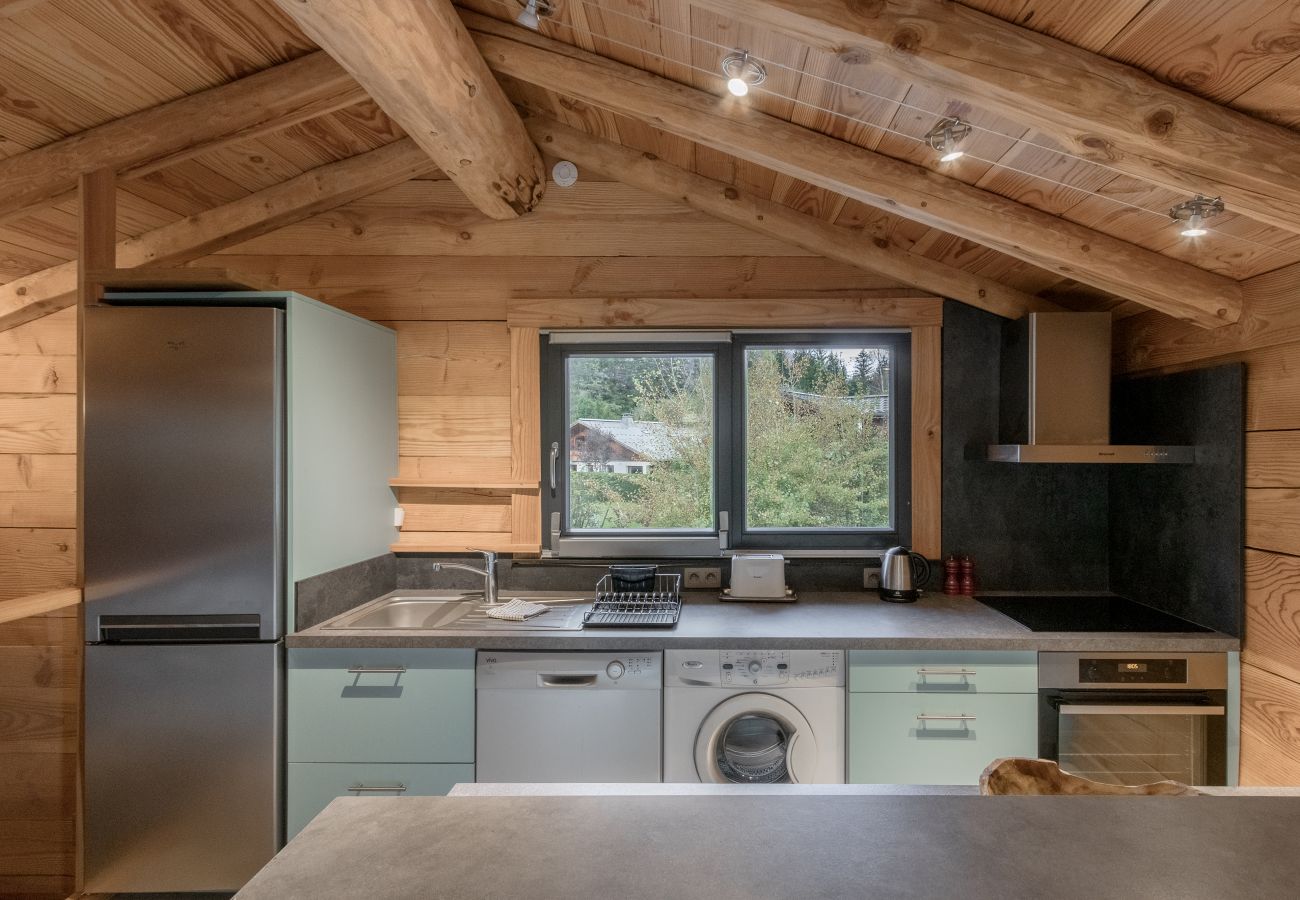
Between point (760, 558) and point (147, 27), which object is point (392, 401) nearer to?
point (147, 27)

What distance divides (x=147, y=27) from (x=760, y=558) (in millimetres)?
2562

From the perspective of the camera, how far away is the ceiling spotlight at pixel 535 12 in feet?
5.77

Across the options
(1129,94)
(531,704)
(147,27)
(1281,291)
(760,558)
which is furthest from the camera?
(760,558)

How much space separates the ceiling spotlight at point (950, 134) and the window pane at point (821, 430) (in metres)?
1.29

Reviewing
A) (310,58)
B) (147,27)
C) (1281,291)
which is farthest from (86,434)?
(1281,291)

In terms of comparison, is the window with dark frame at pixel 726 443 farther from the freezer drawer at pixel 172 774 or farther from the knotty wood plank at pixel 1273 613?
the freezer drawer at pixel 172 774

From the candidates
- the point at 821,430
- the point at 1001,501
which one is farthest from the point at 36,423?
the point at 1001,501

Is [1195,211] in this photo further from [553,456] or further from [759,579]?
[553,456]

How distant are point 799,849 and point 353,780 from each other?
2.26m

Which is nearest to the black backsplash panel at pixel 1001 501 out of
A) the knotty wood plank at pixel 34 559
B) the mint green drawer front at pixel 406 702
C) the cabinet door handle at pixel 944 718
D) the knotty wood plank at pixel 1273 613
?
the knotty wood plank at pixel 1273 613

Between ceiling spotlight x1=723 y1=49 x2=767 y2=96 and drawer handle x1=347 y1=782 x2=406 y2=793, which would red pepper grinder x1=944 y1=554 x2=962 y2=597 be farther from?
drawer handle x1=347 y1=782 x2=406 y2=793

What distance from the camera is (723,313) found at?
2934 mm

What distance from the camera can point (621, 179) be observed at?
2938mm

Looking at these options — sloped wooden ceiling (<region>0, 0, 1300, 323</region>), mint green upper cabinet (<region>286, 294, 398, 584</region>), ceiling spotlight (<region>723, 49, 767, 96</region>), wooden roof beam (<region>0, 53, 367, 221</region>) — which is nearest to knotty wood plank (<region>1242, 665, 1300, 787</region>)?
sloped wooden ceiling (<region>0, 0, 1300, 323</region>)
